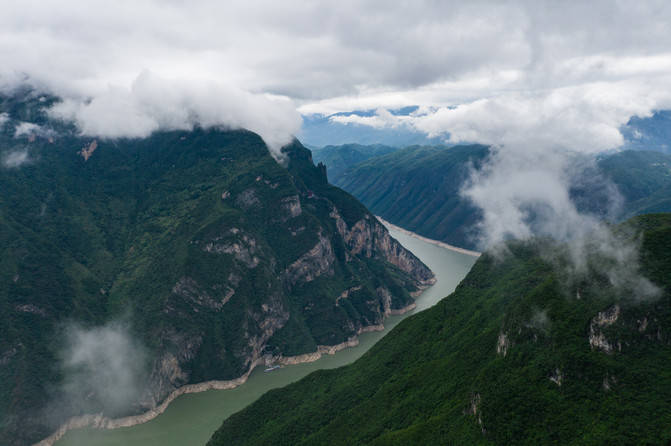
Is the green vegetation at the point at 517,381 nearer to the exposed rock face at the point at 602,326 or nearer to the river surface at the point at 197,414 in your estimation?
the exposed rock face at the point at 602,326

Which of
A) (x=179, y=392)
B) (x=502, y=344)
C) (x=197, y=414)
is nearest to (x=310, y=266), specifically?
(x=179, y=392)

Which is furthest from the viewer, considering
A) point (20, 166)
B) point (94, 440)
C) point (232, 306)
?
point (20, 166)

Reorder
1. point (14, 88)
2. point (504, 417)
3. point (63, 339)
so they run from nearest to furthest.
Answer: point (504, 417) < point (63, 339) < point (14, 88)

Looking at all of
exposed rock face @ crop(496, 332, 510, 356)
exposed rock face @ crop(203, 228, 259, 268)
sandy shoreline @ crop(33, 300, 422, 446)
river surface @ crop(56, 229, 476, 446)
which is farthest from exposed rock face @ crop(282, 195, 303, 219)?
exposed rock face @ crop(496, 332, 510, 356)

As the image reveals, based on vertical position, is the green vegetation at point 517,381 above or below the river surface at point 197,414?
above

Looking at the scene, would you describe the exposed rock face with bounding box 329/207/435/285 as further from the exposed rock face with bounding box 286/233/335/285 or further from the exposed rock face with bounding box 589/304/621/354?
the exposed rock face with bounding box 589/304/621/354

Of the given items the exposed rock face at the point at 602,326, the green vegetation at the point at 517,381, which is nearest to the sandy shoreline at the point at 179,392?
the green vegetation at the point at 517,381

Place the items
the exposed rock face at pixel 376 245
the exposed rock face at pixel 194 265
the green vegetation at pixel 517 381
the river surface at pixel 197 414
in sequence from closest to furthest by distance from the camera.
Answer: the green vegetation at pixel 517 381 → the river surface at pixel 197 414 → the exposed rock face at pixel 194 265 → the exposed rock face at pixel 376 245

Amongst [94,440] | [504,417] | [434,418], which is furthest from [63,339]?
[504,417]

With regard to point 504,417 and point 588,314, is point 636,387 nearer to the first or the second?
point 588,314
